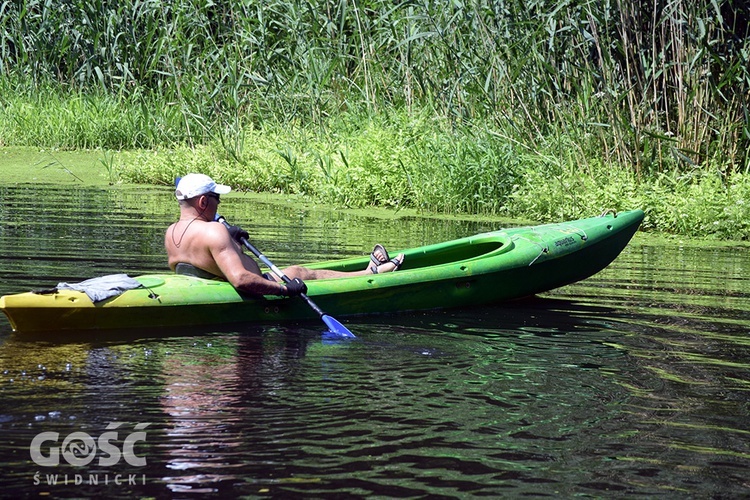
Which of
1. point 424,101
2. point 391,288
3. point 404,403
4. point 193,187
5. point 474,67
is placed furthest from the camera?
point 424,101

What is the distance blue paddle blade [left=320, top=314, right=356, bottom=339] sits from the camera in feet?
19.9

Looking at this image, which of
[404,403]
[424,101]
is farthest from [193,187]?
[424,101]

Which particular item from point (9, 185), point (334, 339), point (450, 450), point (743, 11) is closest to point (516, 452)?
point (450, 450)

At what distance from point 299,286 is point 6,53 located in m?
10.6

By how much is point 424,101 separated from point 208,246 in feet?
18.6

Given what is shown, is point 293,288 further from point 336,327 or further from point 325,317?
point 336,327

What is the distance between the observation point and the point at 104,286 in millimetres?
5945

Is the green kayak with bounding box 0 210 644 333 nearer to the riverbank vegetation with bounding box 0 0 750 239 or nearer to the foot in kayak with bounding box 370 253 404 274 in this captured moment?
the foot in kayak with bounding box 370 253 404 274

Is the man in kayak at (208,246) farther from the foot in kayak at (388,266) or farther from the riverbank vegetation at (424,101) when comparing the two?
the riverbank vegetation at (424,101)

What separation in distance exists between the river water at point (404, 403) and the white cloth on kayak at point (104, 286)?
224mm

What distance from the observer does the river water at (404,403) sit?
3730 millimetres

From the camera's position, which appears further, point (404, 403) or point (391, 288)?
point (391, 288)

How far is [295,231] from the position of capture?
9.77 m

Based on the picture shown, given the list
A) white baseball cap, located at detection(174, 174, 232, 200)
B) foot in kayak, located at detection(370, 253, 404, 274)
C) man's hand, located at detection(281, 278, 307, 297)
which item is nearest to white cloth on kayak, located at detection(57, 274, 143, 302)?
white baseball cap, located at detection(174, 174, 232, 200)
